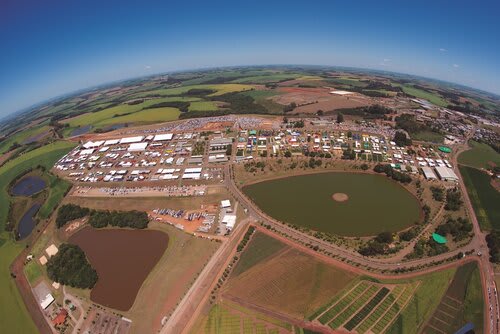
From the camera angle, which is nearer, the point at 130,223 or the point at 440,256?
the point at 440,256

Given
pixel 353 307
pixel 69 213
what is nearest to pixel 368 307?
pixel 353 307

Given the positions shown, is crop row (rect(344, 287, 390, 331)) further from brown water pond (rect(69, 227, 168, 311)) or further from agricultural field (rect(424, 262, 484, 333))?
brown water pond (rect(69, 227, 168, 311))

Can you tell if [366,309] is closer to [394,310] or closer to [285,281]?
[394,310]

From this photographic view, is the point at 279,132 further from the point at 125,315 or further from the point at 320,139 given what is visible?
the point at 125,315

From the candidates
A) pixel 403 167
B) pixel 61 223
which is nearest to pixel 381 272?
pixel 403 167

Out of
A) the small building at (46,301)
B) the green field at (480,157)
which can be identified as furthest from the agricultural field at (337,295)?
the green field at (480,157)

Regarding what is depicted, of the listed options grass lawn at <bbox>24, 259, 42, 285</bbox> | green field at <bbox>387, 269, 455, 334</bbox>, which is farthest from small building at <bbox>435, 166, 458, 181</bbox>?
grass lawn at <bbox>24, 259, 42, 285</bbox>
